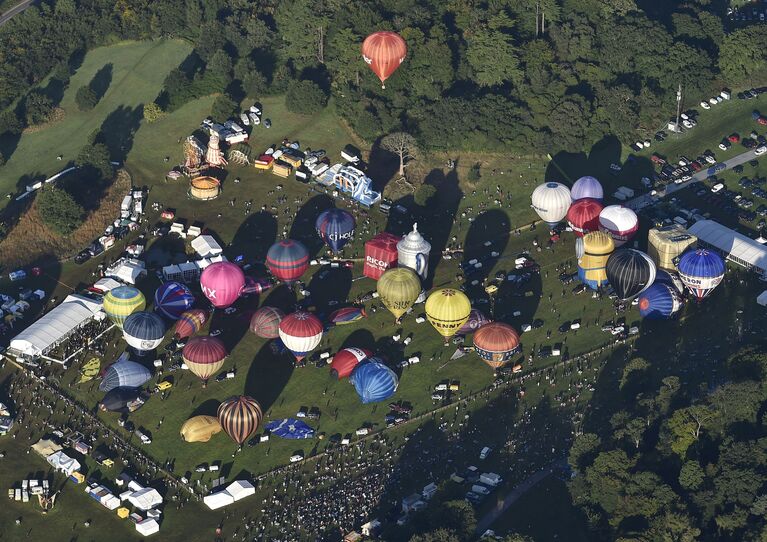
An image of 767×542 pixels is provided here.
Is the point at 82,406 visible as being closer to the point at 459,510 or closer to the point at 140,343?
the point at 140,343

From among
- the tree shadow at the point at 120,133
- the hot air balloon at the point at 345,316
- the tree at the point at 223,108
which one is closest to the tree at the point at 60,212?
the tree shadow at the point at 120,133

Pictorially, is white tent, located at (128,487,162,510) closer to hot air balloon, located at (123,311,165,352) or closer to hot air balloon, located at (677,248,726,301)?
hot air balloon, located at (123,311,165,352)

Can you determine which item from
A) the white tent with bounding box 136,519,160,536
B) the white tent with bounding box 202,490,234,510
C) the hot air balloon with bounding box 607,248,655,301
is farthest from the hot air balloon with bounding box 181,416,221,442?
the hot air balloon with bounding box 607,248,655,301

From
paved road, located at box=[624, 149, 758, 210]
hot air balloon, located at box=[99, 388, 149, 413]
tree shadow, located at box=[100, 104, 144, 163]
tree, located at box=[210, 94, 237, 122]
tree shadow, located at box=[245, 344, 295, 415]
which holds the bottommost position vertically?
paved road, located at box=[624, 149, 758, 210]

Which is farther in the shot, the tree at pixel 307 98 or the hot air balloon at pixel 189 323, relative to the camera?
the tree at pixel 307 98

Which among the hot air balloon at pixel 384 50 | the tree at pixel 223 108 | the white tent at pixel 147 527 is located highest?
the hot air balloon at pixel 384 50

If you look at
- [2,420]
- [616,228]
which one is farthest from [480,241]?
[2,420]

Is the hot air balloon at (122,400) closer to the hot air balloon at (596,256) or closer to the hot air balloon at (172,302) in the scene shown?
the hot air balloon at (172,302)
